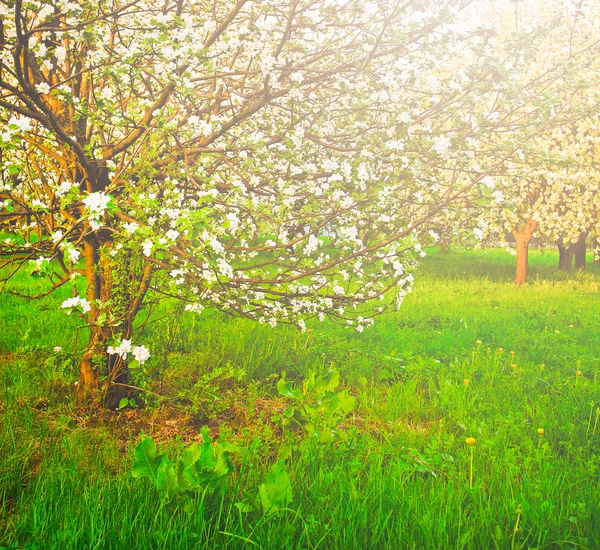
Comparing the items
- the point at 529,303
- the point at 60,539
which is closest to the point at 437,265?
the point at 529,303

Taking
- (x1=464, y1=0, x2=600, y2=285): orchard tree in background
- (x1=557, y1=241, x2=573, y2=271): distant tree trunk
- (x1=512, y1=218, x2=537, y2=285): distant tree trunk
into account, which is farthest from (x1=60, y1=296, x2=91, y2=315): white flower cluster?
(x1=557, y1=241, x2=573, y2=271): distant tree trunk

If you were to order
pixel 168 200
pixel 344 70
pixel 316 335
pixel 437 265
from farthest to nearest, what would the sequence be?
pixel 437 265 → pixel 316 335 → pixel 344 70 → pixel 168 200

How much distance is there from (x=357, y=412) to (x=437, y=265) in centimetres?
1726

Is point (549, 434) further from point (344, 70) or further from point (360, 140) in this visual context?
point (344, 70)

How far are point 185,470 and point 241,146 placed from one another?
313cm

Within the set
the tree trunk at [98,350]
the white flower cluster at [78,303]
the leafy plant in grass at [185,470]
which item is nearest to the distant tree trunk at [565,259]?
the tree trunk at [98,350]

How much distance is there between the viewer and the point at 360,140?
4.93m

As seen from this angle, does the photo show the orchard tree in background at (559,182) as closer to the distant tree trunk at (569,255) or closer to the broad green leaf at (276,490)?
the distant tree trunk at (569,255)

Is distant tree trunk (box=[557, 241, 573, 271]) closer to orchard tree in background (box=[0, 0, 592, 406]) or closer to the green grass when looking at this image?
the green grass

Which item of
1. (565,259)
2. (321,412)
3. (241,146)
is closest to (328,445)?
(321,412)

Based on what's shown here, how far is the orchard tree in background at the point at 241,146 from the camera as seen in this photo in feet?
13.1

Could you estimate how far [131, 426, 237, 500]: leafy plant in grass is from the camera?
2801mm

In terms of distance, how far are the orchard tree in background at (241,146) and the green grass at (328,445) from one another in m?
0.72

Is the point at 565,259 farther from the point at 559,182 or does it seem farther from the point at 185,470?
the point at 185,470
